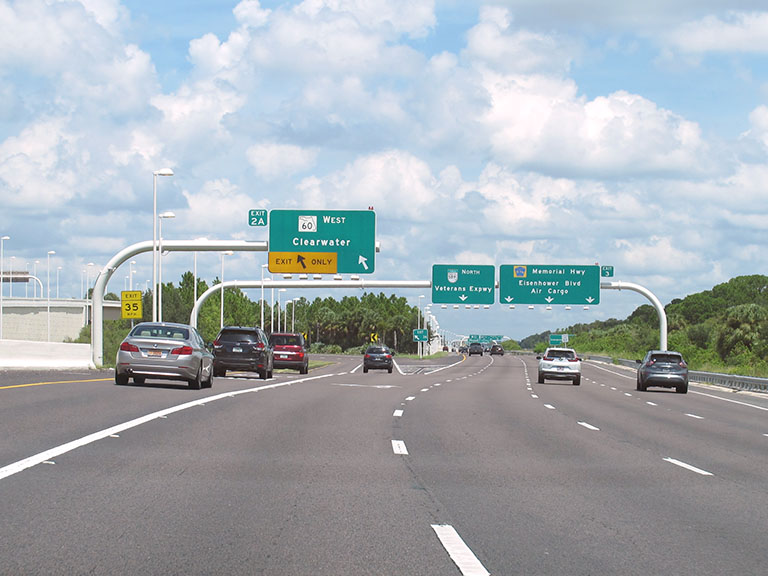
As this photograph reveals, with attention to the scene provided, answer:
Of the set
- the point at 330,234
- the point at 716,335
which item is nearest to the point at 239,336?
the point at 330,234

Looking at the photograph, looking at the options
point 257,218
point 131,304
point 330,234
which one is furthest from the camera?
point 330,234

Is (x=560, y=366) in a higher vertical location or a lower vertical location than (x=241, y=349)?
lower

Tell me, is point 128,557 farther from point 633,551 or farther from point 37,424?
point 37,424

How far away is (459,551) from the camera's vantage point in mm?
8094

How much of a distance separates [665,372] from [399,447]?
27236mm

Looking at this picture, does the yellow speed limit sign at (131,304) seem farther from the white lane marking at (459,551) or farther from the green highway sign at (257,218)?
the white lane marking at (459,551)

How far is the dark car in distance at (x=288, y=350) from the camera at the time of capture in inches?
2039

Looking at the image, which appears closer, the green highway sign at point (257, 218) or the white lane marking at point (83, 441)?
the white lane marking at point (83, 441)

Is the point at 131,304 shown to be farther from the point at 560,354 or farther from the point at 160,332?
the point at 160,332

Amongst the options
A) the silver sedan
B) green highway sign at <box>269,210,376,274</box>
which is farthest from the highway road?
green highway sign at <box>269,210,376,274</box>

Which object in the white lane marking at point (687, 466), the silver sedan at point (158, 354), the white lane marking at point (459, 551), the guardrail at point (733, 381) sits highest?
the silver sedan at point (158, 354)

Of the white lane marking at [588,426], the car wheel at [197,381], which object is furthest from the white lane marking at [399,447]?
the car wheel at [197,381]

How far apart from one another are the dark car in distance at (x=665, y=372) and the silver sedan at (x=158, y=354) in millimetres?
19841

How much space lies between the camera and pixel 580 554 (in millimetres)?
8156
